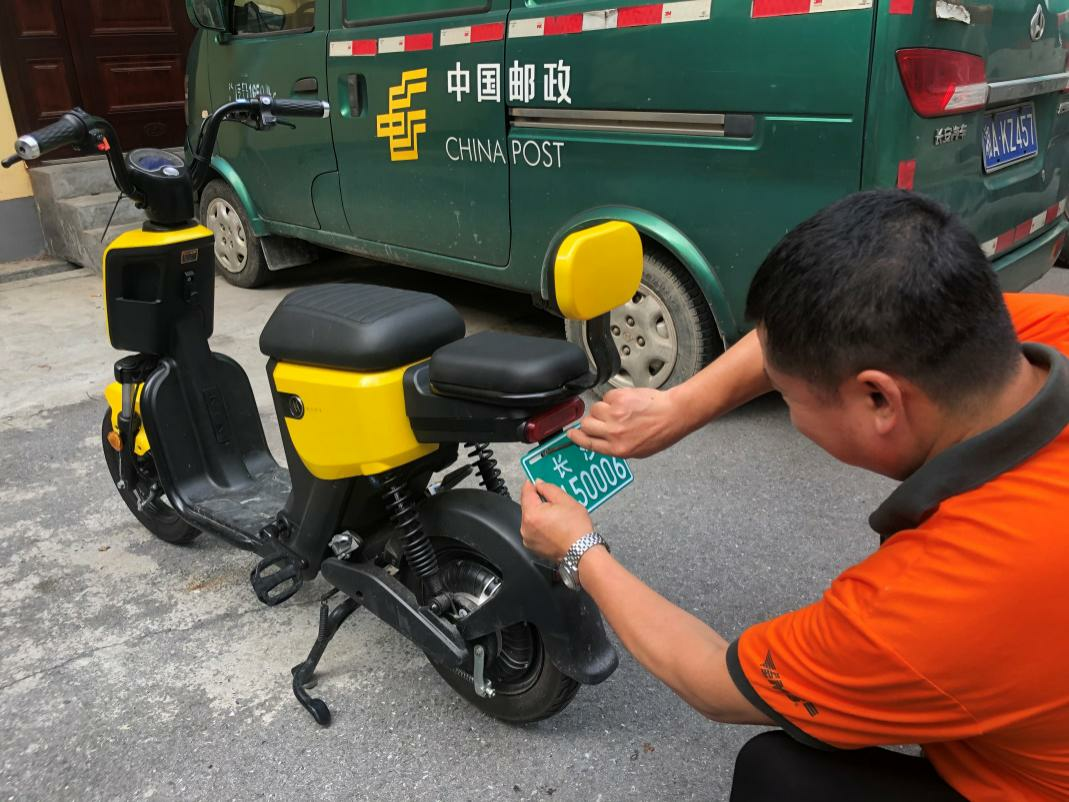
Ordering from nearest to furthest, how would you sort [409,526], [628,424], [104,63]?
1. [628,424]
2. [409,526]
3. [104,63]

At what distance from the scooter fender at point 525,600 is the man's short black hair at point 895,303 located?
0.83m

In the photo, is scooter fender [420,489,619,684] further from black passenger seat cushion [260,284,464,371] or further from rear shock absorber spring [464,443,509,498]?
black passenger seat cushion [260,284,464,371]

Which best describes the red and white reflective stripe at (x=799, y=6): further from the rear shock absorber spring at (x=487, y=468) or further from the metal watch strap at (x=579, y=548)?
the metal watch strap at (x=579, y=548)

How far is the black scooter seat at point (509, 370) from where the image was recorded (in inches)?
66.3

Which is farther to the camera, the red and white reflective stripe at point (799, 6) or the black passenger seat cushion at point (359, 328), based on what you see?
the red and white reflective stripe at point (799, 6)

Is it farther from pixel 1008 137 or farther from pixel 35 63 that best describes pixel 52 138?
pixel 35 63

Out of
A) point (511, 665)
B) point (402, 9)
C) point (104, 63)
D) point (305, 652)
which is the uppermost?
point (402, 9)

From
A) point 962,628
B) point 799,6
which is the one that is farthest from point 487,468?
point 799,6

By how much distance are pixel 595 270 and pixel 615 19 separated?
78.3 inches

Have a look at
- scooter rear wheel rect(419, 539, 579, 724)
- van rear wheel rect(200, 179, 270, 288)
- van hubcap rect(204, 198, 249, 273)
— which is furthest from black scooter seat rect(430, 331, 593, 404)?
van hubcap rect(204, 198, 249, 273)

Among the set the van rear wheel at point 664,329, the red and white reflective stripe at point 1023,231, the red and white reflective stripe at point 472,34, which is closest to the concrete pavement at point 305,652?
the van rear wheel at point 664,329

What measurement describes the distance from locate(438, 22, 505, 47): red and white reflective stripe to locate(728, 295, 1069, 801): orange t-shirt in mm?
2909

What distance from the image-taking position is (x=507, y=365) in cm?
170

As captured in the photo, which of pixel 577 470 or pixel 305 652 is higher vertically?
pixel 577 470
